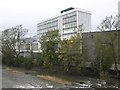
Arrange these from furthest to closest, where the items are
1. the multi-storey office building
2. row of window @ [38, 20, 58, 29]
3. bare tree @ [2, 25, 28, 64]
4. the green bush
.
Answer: row of window @ [38, 20, 58, 29]
the multi-storey office building
bare tree @ [2, 25, 28, 64]
the green bush

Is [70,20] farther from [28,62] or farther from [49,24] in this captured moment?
[28,62]

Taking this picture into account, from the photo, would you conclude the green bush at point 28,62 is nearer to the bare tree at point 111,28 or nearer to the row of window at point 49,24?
the bare tree at point 111,28

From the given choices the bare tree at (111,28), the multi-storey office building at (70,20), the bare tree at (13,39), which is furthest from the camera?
the multi-storey office building at (70,20)

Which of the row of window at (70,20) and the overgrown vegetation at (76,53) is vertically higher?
the row of window at (70,20)

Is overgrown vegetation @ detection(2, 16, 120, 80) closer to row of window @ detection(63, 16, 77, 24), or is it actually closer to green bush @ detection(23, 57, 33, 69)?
green bush @ detection(23, 57, 33, 69)

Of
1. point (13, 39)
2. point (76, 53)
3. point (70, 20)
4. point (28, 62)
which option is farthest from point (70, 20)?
point (76, 53)

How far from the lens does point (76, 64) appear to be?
36.2m

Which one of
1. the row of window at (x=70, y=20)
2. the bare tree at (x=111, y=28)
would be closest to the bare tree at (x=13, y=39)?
the bare tree at (x=111, y=28)


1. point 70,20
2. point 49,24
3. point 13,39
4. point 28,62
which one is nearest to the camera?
point 28,62

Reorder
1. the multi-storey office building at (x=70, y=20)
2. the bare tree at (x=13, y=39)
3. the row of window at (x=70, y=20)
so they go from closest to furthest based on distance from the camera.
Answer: the bare tree at (x=13, y=39) → the multi-storey office building at (x=70, y=20) → the row of window at (x=70, y=20)

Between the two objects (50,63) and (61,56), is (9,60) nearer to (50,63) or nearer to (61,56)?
(50,63)

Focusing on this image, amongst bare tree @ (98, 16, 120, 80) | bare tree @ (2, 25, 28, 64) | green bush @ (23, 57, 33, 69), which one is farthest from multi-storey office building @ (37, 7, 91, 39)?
bare tree @ (98, 16, 120, 80)

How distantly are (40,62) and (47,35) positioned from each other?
509cm

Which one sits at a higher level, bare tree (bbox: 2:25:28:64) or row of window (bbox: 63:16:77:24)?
row of window (bbox: 63:16:77:24)
